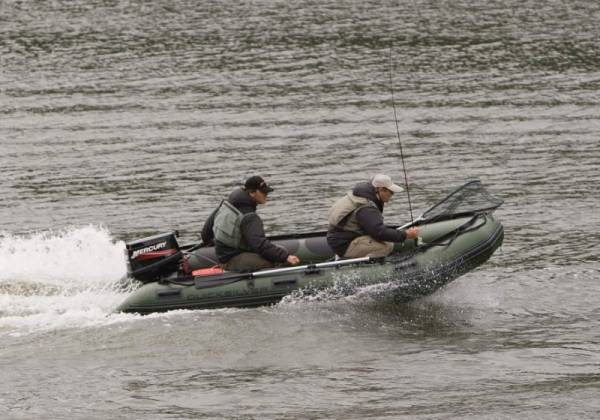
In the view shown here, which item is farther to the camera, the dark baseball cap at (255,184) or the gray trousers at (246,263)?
the gray trousers at (246,263)

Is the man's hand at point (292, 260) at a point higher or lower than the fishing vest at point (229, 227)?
lower

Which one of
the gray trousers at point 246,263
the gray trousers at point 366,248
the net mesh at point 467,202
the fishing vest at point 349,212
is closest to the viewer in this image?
the fishing vest at point 349,212

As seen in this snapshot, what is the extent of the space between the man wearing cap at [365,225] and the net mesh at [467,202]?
0.79m

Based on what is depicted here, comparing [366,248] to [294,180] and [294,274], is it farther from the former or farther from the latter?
[294,180]

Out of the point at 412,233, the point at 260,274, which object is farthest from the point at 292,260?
the point at 412,233

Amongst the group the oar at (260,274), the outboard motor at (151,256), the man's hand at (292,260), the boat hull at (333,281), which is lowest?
the boat hull at (333,281)

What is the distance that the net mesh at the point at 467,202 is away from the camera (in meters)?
14.3

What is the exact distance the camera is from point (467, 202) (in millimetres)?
14414

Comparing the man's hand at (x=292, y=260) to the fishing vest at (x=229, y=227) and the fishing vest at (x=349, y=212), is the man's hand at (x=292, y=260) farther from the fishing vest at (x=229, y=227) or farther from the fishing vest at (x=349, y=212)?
the fishing vest at (x=349, y=212)

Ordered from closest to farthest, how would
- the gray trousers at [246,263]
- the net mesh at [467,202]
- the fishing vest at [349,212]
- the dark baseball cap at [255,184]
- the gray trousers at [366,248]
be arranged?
the dark baseball cap at [255,184] → the fishing vest at [349,212] → the gray trousers at [246,263] → the gray trousers at [366,248] → the net mesh at [467,202]

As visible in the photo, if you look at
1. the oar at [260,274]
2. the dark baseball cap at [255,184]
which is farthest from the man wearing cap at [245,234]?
the oar at [260,274]

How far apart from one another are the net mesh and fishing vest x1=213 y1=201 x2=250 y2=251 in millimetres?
2467

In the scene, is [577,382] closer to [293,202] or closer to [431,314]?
[431,314]

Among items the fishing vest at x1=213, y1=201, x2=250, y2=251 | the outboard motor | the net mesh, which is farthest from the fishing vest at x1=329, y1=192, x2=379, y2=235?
the outboard motor
